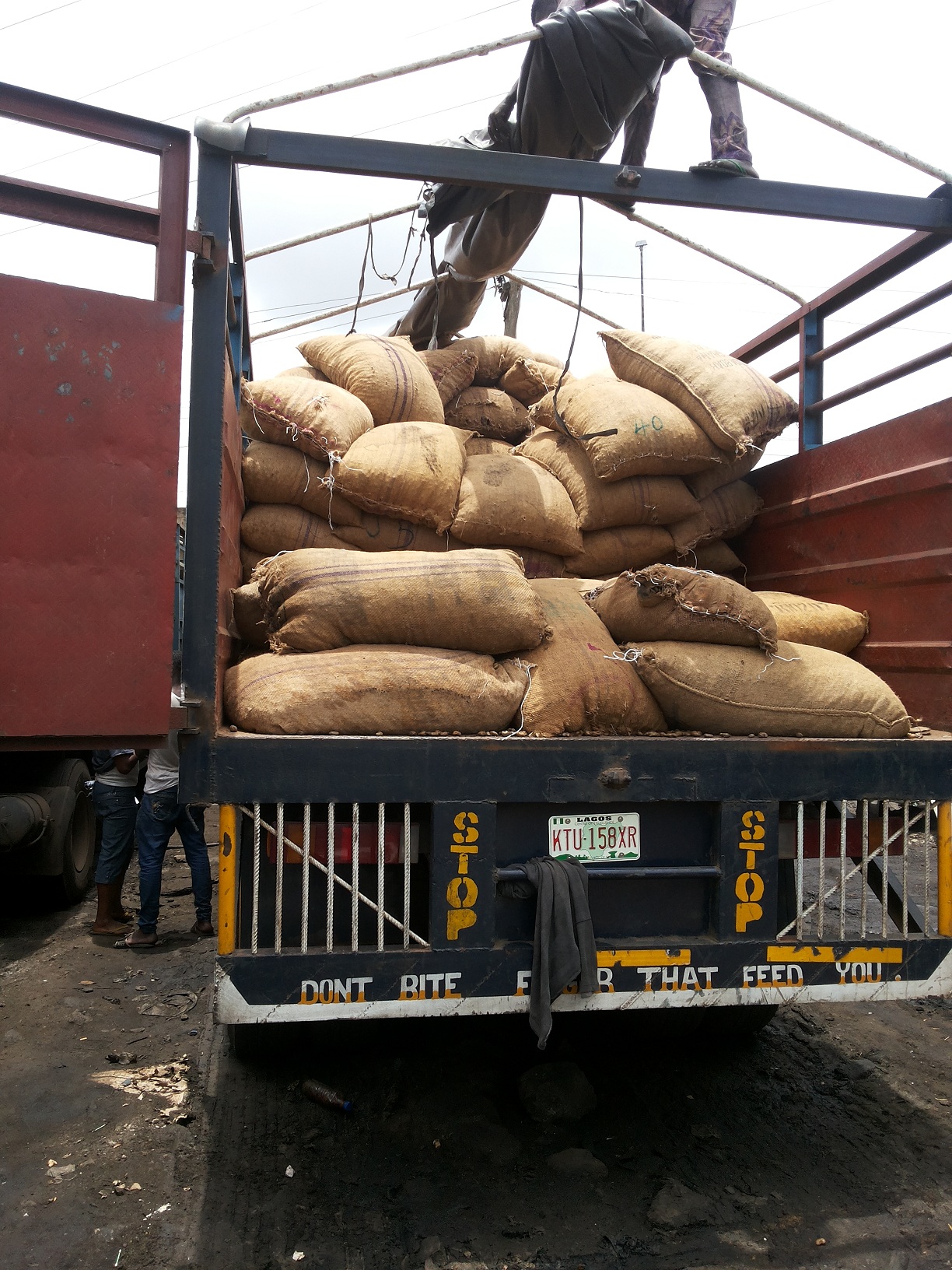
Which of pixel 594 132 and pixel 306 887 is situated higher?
pixel 594 132

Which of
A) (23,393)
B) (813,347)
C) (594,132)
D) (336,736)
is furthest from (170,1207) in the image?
(813,347)

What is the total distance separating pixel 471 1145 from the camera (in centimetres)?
263

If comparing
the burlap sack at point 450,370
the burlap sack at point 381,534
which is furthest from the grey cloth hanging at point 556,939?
the burlap sack at point 450,370

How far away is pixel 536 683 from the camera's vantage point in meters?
2.51

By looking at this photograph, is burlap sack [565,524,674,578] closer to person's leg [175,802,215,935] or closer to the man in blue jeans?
the man in blue jeans

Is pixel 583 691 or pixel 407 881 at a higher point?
pixel 583 691

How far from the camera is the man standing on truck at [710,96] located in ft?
9.10

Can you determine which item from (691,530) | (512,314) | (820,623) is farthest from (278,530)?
(512,314)

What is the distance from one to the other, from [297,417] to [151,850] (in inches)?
107

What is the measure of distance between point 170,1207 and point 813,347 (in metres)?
3.92

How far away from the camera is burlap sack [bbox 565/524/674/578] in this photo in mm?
3686

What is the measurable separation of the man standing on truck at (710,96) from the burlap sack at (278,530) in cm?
158

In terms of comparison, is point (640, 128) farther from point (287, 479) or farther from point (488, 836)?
point (488, 836)

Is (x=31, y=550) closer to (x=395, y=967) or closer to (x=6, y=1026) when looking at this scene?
(x=395, y=967)
